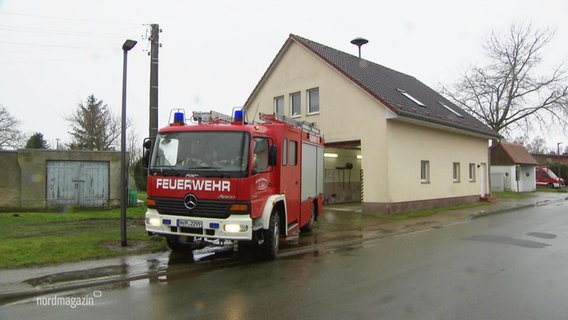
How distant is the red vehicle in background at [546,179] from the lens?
47.2 metres

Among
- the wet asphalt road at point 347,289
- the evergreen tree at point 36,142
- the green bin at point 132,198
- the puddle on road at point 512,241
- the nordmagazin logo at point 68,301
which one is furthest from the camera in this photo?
the evergreen tree at point 36,142

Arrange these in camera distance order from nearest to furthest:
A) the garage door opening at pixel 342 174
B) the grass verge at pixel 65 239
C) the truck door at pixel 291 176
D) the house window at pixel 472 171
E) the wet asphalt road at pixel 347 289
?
the wet asphalt road at pixel 347 289 < the grass verge at pixel 65 239 < the truck door at pixel 291 176 < the garage door opening at pixel 342 174 < the house window at pixel 472 171

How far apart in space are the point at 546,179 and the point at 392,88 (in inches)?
1403

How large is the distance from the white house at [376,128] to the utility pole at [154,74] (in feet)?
28.1

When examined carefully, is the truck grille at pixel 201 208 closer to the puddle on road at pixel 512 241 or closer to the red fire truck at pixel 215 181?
the red fire truck at pixel 215 181

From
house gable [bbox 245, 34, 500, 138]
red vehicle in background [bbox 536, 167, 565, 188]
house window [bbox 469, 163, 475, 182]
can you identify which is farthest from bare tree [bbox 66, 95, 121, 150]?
red vehicle in background [bbox 536, 167, 565, 188]

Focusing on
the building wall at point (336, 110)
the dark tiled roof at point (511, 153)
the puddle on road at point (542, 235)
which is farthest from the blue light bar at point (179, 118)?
the dark tiled roof at point (511, 153)

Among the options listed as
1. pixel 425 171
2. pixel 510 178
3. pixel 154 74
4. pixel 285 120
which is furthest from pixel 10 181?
pixel 510 178

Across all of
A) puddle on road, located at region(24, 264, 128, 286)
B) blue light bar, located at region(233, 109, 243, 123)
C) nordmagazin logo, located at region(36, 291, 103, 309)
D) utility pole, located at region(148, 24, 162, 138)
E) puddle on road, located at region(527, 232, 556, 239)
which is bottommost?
puddle on road, located at region(527, 232, 556, 239)

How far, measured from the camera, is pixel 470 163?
25.0 meters

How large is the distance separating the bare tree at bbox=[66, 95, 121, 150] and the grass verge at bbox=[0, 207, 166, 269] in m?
32.1

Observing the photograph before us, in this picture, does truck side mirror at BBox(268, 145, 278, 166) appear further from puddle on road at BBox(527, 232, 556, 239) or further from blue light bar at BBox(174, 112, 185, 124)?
puddle on road at BBox(527, 232, 556, 239)

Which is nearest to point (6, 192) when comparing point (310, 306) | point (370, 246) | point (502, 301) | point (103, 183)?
point (103, 183)

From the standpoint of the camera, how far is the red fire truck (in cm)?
799
